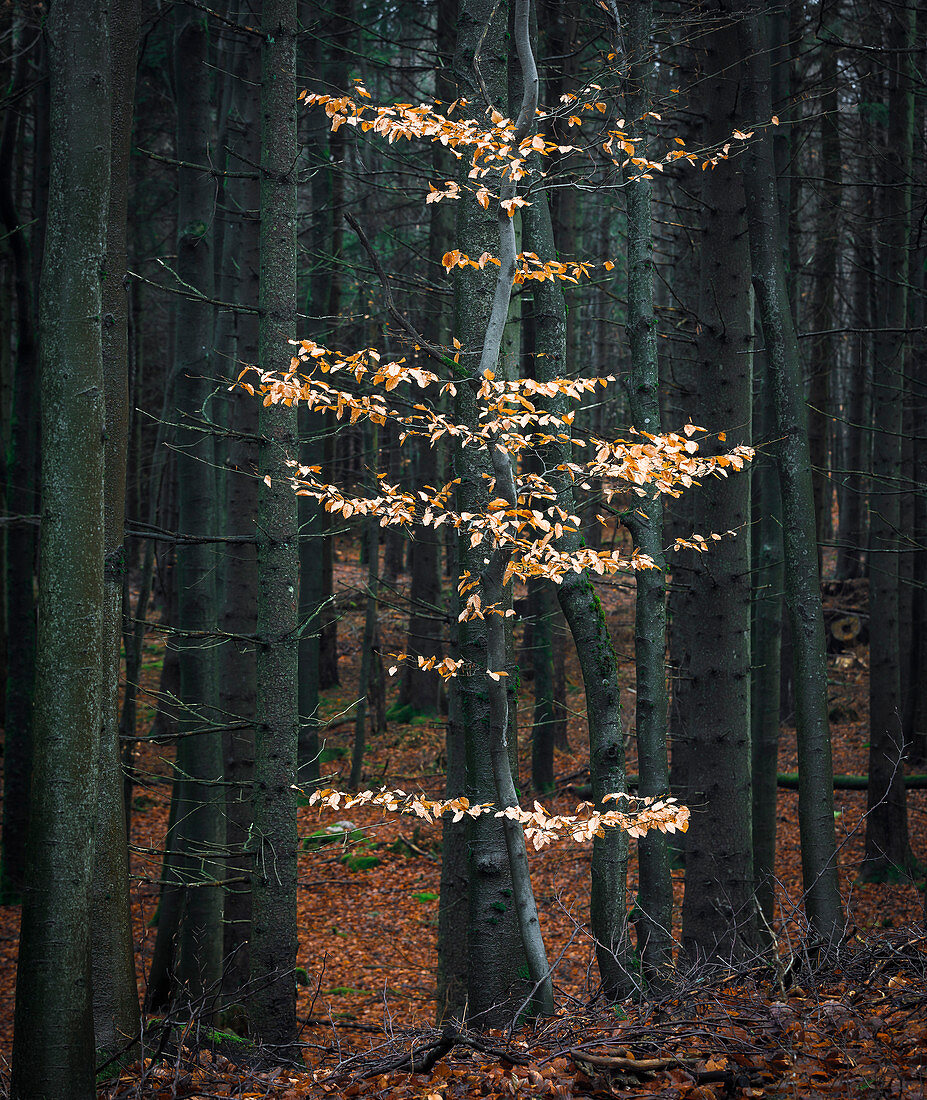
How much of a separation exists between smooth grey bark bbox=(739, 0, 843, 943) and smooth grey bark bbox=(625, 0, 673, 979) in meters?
1.10

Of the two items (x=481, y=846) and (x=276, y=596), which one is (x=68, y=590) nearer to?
(x=276, y=596)

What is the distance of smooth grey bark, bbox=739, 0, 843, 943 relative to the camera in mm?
6949

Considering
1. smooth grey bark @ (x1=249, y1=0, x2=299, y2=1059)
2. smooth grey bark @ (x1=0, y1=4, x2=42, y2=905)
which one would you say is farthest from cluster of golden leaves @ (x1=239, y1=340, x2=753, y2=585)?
smooth grey bark @ (x1=0, y1=4, x2=42, y2=905)

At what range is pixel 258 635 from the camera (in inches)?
236

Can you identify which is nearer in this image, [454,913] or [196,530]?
[454,913]

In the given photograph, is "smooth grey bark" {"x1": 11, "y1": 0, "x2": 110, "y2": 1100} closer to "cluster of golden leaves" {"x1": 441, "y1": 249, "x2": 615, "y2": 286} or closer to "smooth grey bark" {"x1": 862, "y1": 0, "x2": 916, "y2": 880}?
"cluster of golden leaves" {"x1": 441, "y1": 249, "x2": 615, "y2": 286}

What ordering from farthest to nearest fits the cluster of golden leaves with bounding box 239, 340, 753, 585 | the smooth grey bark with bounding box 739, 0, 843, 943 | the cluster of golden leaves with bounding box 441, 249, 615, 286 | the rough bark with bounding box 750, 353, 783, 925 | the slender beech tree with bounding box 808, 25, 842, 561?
the slender beech tree with bounding box 808, 25, 842, 561
the rough bark with bounding box 750, 353, 783, 925
the smooth grey bark with bounding box 739, 0, 843, 943
the cluster of golden leaves with bounding box 441, 249, 615, 286
the cluster of golden leaves with bounding box 239, 340, 753, 585

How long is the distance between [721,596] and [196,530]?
4.88m

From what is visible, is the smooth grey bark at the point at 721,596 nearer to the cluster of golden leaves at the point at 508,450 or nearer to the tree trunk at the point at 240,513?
the cluster of golden leaves at the point at 508,450

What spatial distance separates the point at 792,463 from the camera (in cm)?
718

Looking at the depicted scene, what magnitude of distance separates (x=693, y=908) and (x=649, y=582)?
3032 mm

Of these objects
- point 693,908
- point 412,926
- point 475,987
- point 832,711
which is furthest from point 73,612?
point 832,711

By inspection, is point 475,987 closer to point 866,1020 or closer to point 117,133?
point 866,1020

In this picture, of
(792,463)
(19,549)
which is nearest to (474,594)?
(792,463)
